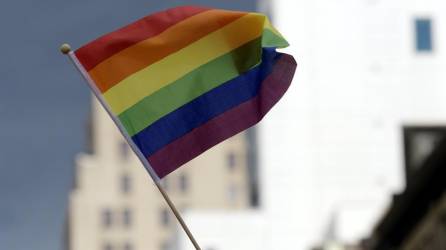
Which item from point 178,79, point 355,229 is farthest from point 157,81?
point 355,229

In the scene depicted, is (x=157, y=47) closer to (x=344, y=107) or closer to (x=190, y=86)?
(x=190, y=86)

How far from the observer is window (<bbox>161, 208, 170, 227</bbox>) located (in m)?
188

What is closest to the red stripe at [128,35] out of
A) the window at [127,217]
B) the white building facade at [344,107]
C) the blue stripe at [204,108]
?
the blue stripe at [204,108]

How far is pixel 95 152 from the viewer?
18888 cm

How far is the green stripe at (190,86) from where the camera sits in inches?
867

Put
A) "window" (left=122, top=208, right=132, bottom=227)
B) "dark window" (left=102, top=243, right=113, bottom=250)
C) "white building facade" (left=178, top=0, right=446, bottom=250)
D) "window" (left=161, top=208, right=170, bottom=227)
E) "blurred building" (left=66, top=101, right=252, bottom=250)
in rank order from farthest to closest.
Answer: "window" (left=161, top=208, right=170, bottom=227) → "window" (left=122, top=208, right=132, bottom=227) → "blurred building" (left=66, top=101, right=252, bottom=250) → "dark window" (left=102, top=243, right=113, bottom=250) → "white building facade" (left=178, top=0, right=446, bottom=250)

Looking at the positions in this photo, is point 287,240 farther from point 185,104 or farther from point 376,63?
point 185,104

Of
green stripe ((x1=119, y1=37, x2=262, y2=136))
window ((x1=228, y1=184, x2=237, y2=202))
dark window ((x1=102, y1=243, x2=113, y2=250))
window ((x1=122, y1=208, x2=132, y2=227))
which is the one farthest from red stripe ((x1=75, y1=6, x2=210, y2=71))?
window ((x1=228, y1=184, x2=237, y2=202))

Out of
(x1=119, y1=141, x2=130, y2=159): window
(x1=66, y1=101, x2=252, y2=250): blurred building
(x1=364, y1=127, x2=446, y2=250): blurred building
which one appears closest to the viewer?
(x1=364, y1=127, x2=446, y2=250): blurred building

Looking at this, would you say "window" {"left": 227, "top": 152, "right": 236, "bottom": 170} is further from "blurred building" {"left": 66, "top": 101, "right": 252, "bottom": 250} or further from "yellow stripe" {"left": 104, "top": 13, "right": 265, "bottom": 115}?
"yellow stripe" {"left": 104, "top": 13, "right": 265, "bottom": 115}

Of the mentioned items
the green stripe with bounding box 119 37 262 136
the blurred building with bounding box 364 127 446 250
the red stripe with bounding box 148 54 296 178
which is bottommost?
the blurred building with bounding box 364 127 446 250

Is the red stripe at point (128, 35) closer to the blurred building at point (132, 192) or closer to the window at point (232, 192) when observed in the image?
the blurred building at point (132, 192)

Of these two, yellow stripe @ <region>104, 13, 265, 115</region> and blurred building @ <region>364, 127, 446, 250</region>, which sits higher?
yellow stripe @ <region>104, 13, 265, 115</region>

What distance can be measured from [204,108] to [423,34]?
104 m
